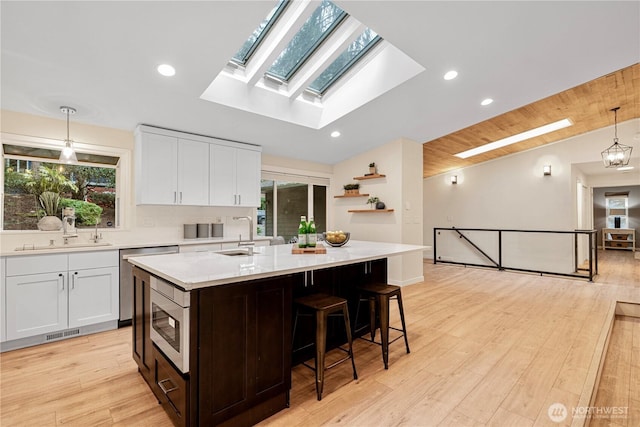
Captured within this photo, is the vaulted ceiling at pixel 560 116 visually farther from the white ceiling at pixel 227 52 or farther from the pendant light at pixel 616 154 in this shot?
the white ceiling at pixel 227 52

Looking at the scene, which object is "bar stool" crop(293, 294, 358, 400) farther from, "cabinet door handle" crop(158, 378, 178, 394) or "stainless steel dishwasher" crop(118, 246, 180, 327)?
"stainless steel dishwasher" crop(118, 246, 180, 327)

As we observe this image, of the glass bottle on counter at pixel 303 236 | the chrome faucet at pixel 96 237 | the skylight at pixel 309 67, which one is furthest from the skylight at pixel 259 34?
the chrome faucet at pixel 96 237

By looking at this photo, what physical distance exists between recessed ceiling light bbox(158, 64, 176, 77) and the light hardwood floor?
262cm

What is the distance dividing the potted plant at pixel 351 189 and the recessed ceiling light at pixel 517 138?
283 centimetres

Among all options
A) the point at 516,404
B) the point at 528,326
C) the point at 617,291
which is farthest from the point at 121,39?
the point at 617,291

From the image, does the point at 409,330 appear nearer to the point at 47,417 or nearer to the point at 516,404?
the point at 516,404

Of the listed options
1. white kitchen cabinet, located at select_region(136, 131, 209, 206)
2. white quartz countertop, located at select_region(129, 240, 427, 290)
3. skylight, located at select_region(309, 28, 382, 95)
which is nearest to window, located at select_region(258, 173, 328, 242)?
white kitchen cabinet, located at select_region(136, 131, 209, 206)

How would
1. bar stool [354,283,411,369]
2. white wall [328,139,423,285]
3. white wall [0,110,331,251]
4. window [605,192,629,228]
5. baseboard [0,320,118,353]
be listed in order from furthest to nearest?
window [605,192,629,228] < white wall [328,139,423,285] < white wall [0,110,331,251] < baseboard [0,320,118,353] < bar stool [354,283,411,369]

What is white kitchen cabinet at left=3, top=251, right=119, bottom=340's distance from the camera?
2.74 m

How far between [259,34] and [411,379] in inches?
135

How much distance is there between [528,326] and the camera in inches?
131

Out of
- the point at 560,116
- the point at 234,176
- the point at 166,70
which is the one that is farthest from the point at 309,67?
the point at 560,116

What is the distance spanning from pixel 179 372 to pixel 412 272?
4462 mm

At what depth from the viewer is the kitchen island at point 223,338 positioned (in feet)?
4.95
